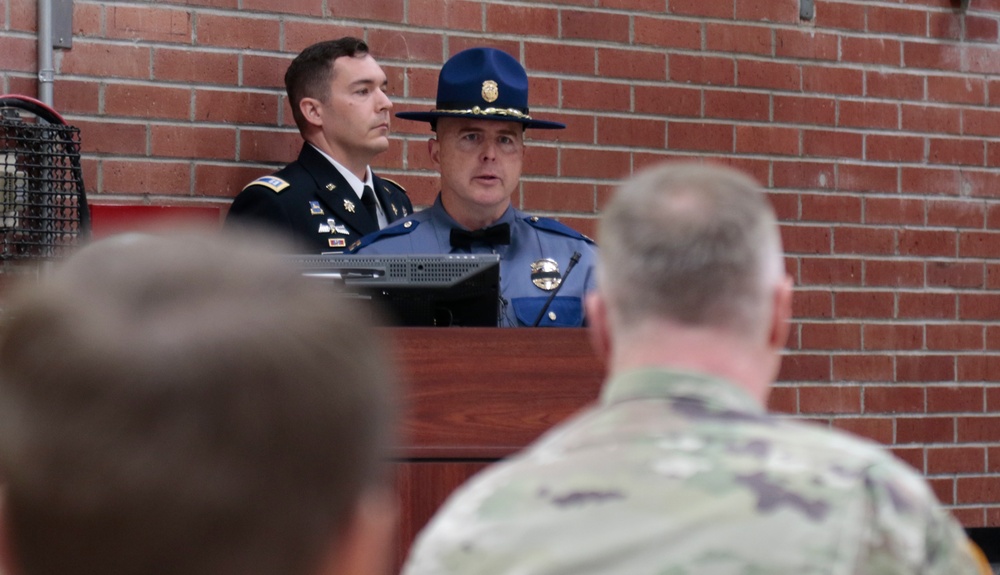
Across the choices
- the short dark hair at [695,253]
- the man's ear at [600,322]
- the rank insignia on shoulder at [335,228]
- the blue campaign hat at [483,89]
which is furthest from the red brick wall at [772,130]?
the short dark hair at [695,253]

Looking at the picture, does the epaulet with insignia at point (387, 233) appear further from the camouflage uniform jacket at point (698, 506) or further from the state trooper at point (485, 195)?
the camouflage uniform jacket at point (698, 506)

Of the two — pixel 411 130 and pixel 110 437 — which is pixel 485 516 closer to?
pixel 110 437

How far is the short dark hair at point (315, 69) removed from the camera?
12.7 ft

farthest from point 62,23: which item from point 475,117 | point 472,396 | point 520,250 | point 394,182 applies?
point 472,396

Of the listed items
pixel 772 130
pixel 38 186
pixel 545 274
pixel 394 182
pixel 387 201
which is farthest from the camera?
pixel 772 130

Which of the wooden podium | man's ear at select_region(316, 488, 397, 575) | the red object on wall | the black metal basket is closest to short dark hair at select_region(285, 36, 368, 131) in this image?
the red object on wall

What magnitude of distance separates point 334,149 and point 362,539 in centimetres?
333

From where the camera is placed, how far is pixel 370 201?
400 centimetres

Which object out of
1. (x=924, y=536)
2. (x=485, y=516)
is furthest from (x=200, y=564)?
(x=924, y=536)

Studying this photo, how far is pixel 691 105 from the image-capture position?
179 inches

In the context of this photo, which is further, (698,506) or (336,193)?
(336,193)

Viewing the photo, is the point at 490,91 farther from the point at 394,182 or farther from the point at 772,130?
the point at 772,130

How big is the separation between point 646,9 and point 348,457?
400 centimetres

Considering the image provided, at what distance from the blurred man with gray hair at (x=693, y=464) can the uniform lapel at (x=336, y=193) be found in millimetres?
2514
